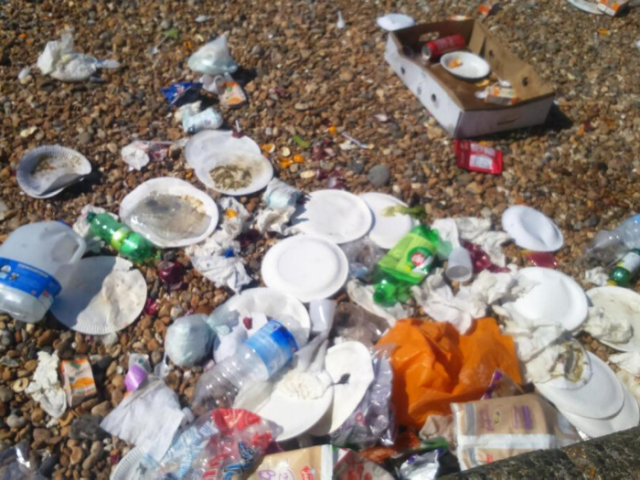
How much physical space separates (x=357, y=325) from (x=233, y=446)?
2.89 ft

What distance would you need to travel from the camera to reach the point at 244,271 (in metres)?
2.97

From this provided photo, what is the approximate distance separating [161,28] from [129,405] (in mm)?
3181

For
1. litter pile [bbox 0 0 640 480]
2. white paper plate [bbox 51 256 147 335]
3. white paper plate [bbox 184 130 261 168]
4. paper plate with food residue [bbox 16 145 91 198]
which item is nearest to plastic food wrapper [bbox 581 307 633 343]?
litter pile [bbox 0 0 640 480]

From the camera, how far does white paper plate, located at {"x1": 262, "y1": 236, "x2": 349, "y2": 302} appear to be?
2910 millimetres

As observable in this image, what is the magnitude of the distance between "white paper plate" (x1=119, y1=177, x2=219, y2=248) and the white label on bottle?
2340 millimetres

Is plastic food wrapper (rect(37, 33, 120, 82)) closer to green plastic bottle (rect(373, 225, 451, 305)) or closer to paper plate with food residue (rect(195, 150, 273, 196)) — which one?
paper plate with food residue (rect(195, 150, 273, 196))

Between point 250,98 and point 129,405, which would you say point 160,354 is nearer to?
Result: point 129,405

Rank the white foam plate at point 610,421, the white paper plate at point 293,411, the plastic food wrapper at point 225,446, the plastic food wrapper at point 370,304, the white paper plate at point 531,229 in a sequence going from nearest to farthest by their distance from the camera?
the plastic food wrapper at point 225,446, the white paper plate at point 293,411, the white foam plate at point 610,421, the plastic food wrapper at point 370,304, the white paper plate at point 531,229

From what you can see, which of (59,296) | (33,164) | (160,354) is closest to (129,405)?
(160,354)

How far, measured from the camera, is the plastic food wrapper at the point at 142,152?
3.47 metres

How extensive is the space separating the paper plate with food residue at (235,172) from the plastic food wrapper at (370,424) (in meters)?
1.56

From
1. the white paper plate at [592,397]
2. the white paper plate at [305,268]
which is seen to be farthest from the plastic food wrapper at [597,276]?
the white paper plate at [305,268]

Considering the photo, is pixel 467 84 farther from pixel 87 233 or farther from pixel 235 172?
pixel 87 233

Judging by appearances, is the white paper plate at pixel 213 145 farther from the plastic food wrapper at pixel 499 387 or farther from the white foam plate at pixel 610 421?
the white foam plate at pixel 610 421
